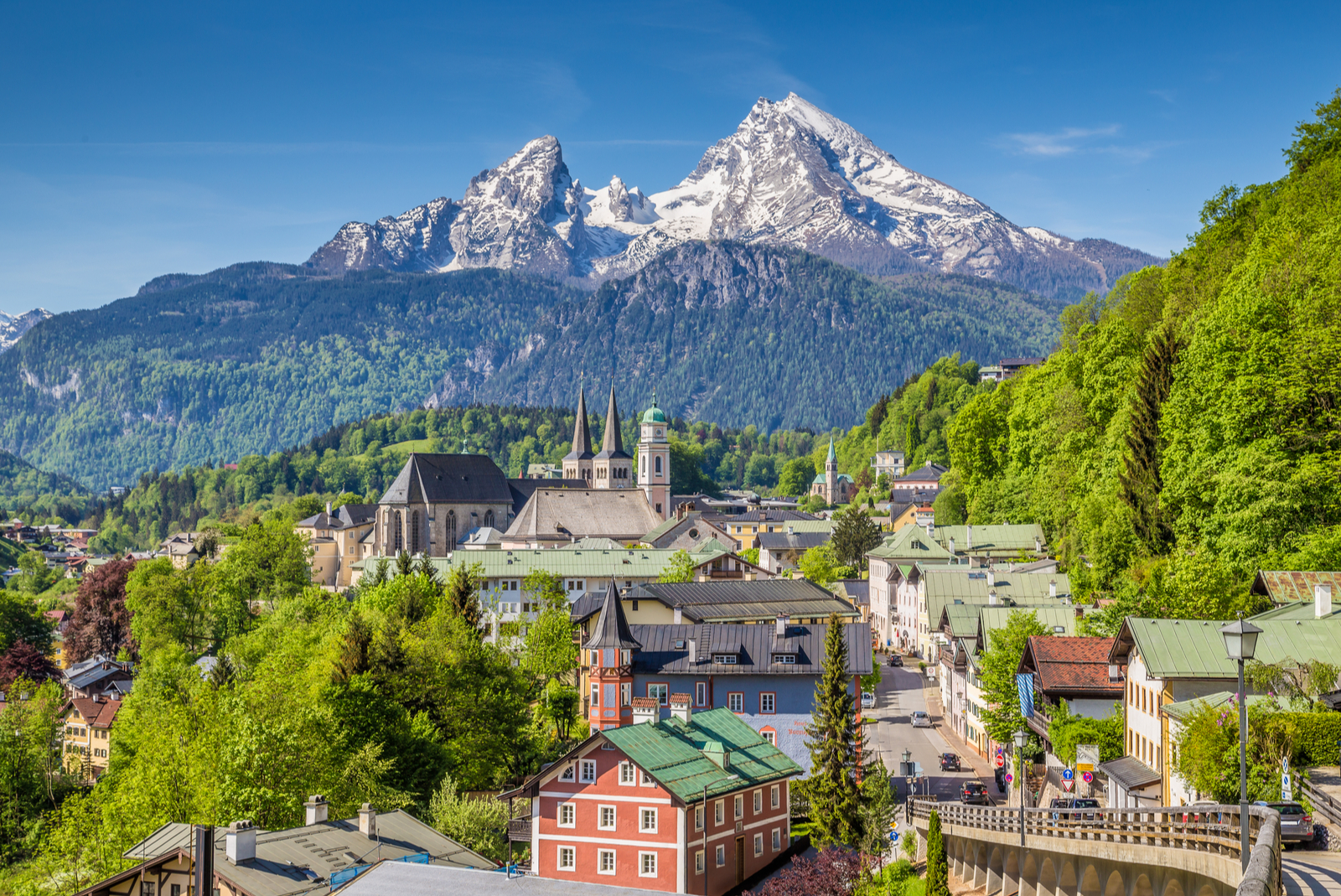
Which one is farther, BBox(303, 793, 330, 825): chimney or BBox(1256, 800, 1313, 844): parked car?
BBox(303, 793, 330, 825): chimney

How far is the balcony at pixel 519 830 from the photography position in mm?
55438

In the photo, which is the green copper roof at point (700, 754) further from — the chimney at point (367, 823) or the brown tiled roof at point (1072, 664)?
the brown tiled roof at point (1072, 664)

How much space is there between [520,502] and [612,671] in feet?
370

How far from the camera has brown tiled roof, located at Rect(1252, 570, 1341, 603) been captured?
4522 centimetres

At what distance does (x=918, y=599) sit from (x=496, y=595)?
33110 mm

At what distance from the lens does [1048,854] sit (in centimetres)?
3186

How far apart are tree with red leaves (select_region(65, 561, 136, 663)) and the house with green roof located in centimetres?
10278

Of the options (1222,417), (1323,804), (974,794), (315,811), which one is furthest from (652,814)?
(1222,417)

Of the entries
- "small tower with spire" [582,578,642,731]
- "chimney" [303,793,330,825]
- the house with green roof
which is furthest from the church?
"chimney" [303,793,330,825]

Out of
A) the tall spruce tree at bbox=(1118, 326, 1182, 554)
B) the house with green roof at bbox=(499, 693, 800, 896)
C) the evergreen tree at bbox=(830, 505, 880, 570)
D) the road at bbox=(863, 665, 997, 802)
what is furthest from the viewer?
the evergreen tree at bbox=(830, 505, 880, 570)

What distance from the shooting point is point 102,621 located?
14075 centimetres

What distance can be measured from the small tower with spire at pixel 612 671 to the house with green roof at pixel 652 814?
1785 cm

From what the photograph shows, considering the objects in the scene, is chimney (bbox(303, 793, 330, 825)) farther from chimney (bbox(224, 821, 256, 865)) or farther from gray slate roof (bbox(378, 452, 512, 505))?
gray slate roof (bbox(378, 452, 512, 505))

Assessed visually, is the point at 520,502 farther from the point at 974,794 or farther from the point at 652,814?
the point at 652,814
